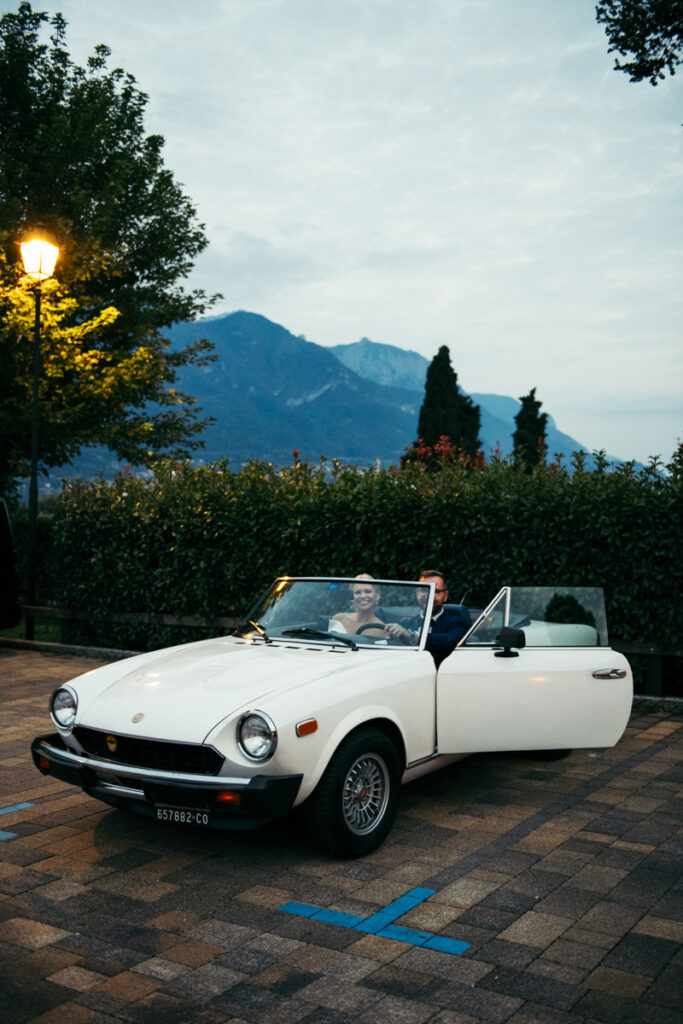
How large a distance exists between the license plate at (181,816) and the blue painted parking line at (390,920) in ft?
1.89

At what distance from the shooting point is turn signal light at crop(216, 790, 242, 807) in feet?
14.1

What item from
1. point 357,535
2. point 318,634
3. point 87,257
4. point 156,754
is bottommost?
point 156,754

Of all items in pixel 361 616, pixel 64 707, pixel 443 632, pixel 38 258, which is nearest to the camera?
pixel 64 707

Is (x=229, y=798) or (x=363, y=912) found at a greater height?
(x=229, y=798)

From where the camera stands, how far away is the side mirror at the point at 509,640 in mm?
5516

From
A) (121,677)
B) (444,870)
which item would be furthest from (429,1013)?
(121,677)

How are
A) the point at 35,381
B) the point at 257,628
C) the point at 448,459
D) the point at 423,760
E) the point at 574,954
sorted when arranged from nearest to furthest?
the point at 574,954
the point at 423,760
the point at 257,628
the point at 448,459
the point at 35,381

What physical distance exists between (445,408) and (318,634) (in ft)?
163

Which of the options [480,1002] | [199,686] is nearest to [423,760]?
[199,686]

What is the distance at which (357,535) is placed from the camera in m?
10.2

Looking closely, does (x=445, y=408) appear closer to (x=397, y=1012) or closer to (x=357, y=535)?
(x=357, y=535)

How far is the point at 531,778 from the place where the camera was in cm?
645

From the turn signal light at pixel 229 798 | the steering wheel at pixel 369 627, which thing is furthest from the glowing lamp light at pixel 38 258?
the turn signal light at pixel 229 798

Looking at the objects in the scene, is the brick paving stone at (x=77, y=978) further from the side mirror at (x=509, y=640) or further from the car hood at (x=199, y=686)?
the side mirror at (x=509, y=640)
